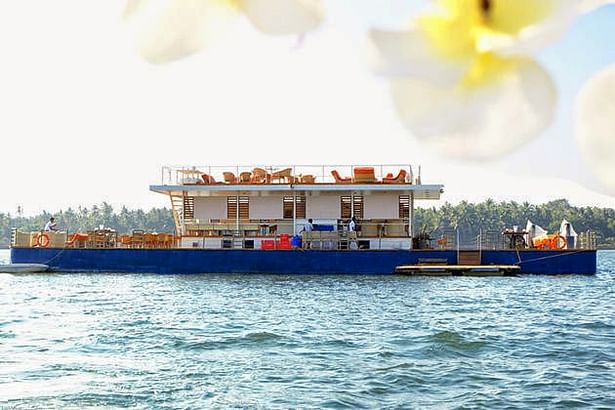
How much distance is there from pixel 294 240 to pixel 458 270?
22.3ft

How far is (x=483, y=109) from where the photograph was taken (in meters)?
0.40

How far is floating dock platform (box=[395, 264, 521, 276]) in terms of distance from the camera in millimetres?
28198

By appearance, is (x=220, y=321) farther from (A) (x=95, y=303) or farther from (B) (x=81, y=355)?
(A) (x=95, y=303)

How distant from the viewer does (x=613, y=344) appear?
12.0 metres

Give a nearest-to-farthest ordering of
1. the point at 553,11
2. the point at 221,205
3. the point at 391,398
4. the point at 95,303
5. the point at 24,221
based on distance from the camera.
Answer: the point at 553,11, the point at 391,398, the point at 95,303, the point at 221,205, the point at 24,221

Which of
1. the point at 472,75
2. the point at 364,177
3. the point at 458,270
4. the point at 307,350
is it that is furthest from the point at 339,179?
the point at 472,75

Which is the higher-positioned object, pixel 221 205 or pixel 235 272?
pixel 221 205

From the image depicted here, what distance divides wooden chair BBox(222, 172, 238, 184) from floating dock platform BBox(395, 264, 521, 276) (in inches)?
323

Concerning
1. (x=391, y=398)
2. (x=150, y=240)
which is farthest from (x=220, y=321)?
(x=150, y=240)

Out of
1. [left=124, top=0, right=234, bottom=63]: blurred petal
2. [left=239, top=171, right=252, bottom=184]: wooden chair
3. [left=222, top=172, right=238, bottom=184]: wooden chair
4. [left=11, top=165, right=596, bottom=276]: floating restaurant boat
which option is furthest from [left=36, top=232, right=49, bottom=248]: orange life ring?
[left=124, top=0, right=234, bottom=63]: blurred petal

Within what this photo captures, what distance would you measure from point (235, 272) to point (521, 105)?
30033 mm

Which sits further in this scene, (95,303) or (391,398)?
(95,303)

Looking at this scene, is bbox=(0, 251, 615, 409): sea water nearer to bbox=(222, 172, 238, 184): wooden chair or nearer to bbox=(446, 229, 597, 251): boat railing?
bbox=(446, 229, 597, 251): boat railing

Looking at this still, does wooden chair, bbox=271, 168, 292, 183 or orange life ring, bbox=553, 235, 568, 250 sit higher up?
wooden chair, bbox=271, 168, 292, 183
